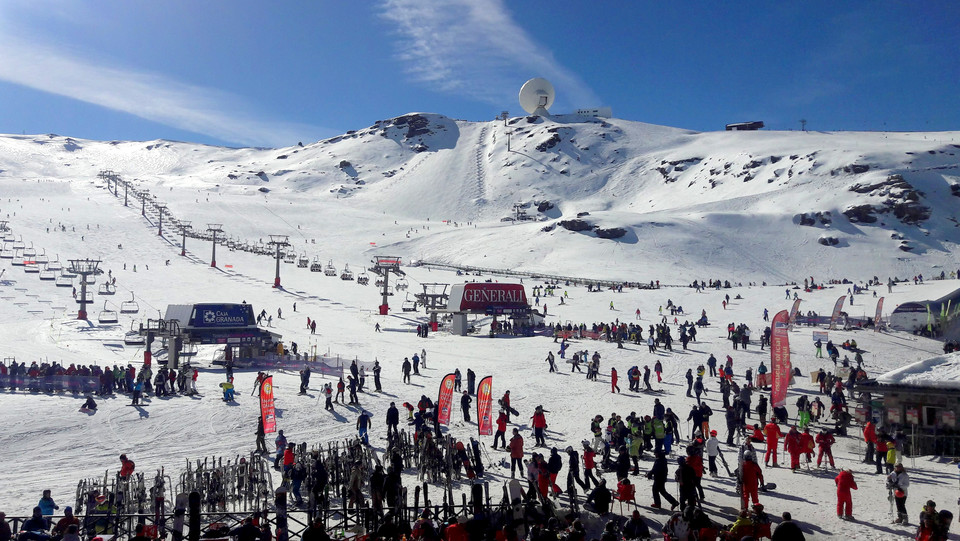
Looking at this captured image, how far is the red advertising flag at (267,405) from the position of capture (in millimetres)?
16250

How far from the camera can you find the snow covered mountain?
77000 millimetres

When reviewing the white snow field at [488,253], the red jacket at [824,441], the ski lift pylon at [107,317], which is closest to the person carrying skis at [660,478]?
the white snow field at [488,253]

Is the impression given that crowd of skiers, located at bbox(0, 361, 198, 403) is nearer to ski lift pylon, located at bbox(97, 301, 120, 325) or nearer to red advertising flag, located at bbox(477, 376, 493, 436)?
red advertising flag, located at bbox(477, 376, 493, 436)

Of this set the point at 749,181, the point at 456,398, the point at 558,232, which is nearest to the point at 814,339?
the point at 456,398

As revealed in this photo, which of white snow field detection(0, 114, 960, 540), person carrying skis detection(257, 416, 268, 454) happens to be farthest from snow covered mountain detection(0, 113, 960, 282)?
person carrying skis detection(257, 416, 268, 454)

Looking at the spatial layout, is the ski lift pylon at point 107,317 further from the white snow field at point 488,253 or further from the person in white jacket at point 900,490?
the person in white jacket at point 900,490

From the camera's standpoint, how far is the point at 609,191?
126 m

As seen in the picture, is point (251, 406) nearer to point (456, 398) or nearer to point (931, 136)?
point (456, 398)

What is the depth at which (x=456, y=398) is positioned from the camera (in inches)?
891

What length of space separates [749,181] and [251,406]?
10476 centimetres

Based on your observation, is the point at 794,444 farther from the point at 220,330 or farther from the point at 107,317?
the point at 107,317

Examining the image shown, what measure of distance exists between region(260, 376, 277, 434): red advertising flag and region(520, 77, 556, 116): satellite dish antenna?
16135cm

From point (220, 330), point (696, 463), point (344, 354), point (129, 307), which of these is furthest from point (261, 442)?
point (129, 307)

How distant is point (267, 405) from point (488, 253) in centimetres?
6374
